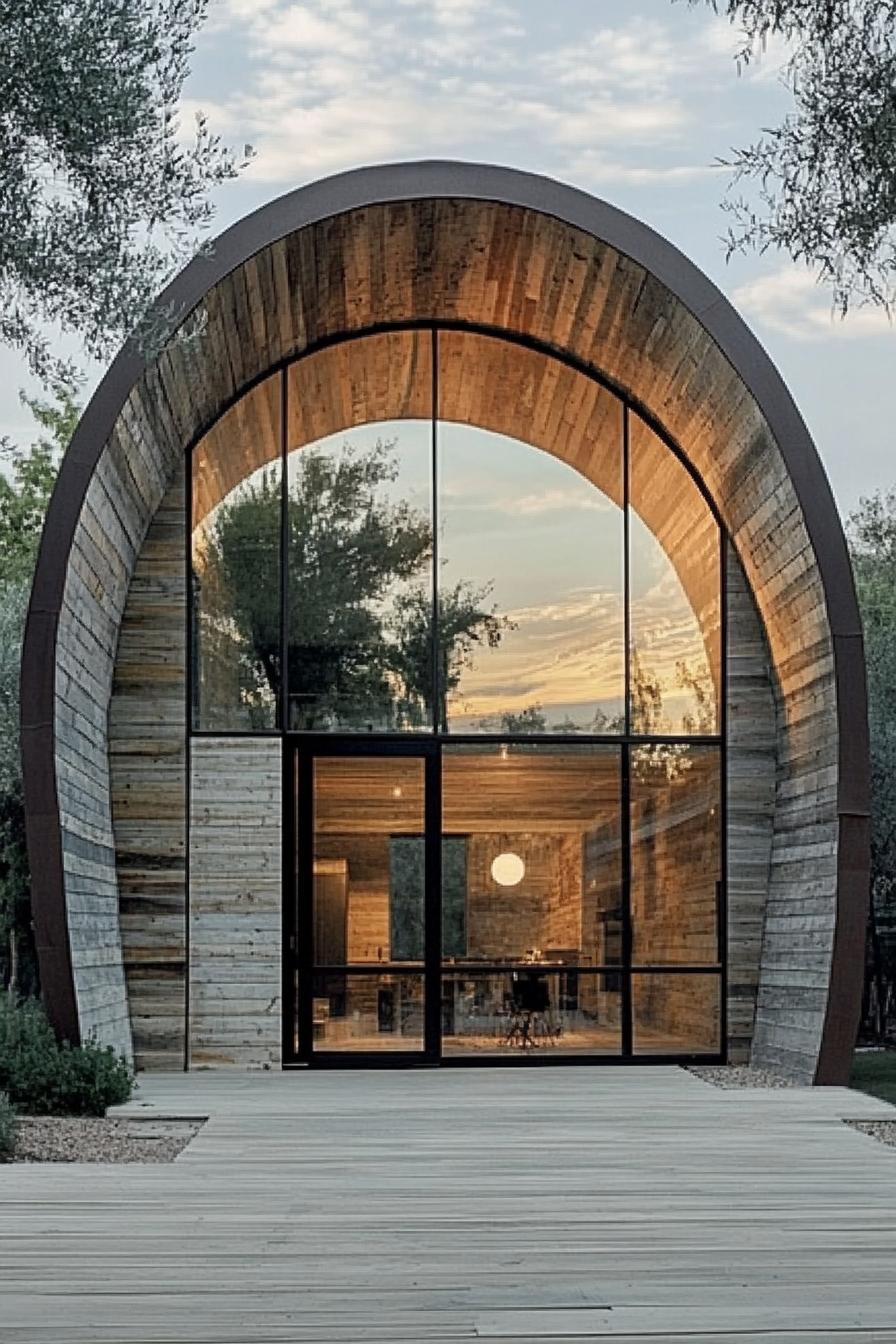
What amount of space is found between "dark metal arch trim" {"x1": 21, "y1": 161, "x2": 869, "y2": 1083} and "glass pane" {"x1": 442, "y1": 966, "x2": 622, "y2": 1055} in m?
2.19

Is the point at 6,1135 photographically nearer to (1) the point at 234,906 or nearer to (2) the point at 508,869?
(1) the point at 234,906

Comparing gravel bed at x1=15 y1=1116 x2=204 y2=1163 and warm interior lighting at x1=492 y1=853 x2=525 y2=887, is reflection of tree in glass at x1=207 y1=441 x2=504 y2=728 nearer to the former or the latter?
warm interior lighting at x1=492 y1=853 x2=525 y2=887

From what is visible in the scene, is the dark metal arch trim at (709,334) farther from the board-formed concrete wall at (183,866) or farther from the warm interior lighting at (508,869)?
the warm interior lighting at (508,869)

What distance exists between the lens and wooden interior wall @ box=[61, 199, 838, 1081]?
12.6 metres

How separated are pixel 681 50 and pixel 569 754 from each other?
5363 millimetres

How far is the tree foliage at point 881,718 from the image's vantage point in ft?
56.7

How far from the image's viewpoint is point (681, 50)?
35.1 feet

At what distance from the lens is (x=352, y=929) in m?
14.1

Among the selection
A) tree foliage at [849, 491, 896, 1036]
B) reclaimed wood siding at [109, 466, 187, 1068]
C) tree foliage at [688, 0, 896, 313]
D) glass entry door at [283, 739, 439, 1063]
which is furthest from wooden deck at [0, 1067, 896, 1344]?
tree foliage at [849, 491, 896, 1036]

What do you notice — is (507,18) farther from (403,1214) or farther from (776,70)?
(403,1214)

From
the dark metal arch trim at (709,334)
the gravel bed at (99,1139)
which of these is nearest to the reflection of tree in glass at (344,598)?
the dark metal arch trim at (709,334)

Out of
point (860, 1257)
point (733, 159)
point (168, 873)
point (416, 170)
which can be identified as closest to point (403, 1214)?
point (860, 1257)

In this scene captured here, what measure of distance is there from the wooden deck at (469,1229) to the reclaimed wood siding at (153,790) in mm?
2191

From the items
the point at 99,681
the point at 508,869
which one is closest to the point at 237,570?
the point at 99,681
